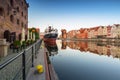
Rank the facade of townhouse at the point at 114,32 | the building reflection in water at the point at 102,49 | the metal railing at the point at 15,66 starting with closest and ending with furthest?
the metal railing at the point at 15,66 < the building reflection in water at the point at 102,49 < the facade of townhouse at the point at 114,32

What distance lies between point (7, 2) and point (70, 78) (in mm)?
17315

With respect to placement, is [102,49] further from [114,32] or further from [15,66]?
[114,32]

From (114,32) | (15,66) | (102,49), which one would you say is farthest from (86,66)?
(114,32)

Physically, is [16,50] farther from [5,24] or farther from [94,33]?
[94,33]

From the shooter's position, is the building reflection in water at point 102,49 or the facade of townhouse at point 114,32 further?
the facade of townhouse at point 114,32

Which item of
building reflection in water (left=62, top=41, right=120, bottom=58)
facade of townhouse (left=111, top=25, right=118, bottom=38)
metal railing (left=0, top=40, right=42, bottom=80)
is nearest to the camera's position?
metal railing (left=0, top=40, right=42, bottom=80)

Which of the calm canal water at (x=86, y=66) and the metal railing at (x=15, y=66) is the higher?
the metal railing at (x=15, y=66)

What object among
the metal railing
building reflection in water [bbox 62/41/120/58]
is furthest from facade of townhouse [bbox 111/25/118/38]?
the metal railing

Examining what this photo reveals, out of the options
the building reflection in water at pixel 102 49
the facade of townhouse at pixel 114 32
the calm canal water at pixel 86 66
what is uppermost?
the facade of townhouse at pixel 114 32

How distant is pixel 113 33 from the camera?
108 m

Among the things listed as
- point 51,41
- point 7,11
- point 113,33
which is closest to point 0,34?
point 7,11

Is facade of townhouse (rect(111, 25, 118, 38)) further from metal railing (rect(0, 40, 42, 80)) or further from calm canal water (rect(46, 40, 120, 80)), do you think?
metal railing (rect(0, 40, 42, 80))

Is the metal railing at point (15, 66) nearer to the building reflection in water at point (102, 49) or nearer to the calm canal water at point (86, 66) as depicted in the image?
the calm canal water at point (86, 66)

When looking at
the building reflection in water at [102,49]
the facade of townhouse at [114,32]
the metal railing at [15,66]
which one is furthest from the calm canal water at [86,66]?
the facade of townhouse at [114,32]
